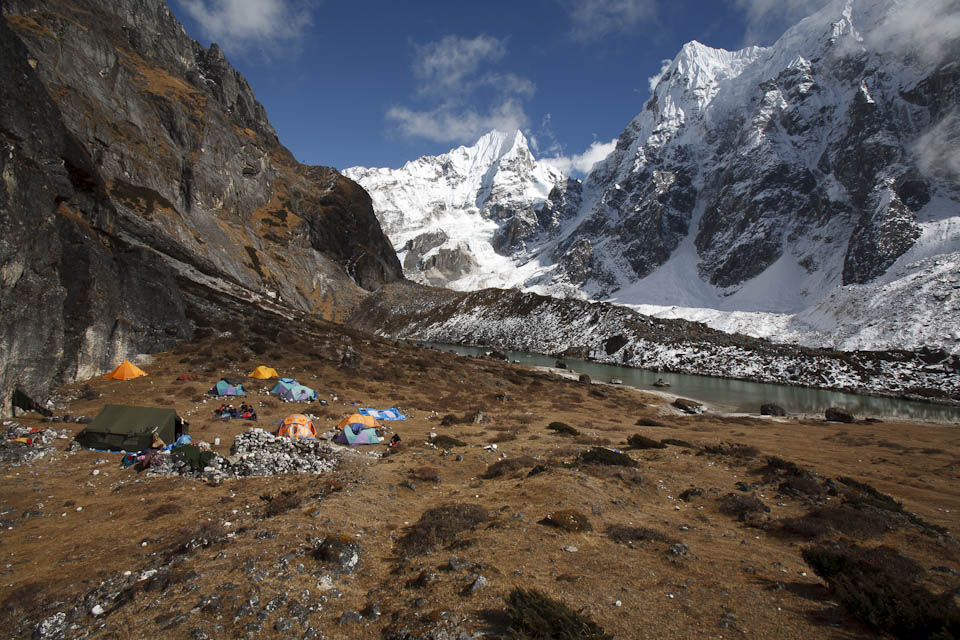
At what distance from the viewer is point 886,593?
7504mm

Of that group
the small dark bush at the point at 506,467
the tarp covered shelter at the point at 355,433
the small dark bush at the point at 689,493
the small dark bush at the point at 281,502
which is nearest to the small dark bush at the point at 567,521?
the small dark bush at the point at 506,467

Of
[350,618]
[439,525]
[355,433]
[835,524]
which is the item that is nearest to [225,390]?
[355,433]

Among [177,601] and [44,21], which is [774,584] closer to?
[177,601]

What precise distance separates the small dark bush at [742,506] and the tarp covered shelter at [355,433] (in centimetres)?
1556

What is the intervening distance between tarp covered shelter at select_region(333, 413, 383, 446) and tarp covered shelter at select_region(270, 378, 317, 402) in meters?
9.19

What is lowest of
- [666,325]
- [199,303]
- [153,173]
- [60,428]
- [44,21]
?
[60,428]

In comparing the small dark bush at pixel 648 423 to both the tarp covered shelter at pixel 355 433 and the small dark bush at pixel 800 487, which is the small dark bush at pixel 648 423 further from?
the tarp covered shelter at pixel 355 433

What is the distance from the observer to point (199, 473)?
15.3 metres

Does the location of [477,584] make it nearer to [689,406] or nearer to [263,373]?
[263,373]

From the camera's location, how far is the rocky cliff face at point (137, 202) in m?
21.8

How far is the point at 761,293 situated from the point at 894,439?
139 m

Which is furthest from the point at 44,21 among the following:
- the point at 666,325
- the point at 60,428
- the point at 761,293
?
the point at 761,293

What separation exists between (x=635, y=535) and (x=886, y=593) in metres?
4.79

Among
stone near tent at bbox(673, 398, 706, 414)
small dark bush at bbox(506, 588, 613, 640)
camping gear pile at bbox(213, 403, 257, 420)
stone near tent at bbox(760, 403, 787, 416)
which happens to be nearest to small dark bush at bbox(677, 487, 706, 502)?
small dark bush at bbox(506, 588, 613, 640)
